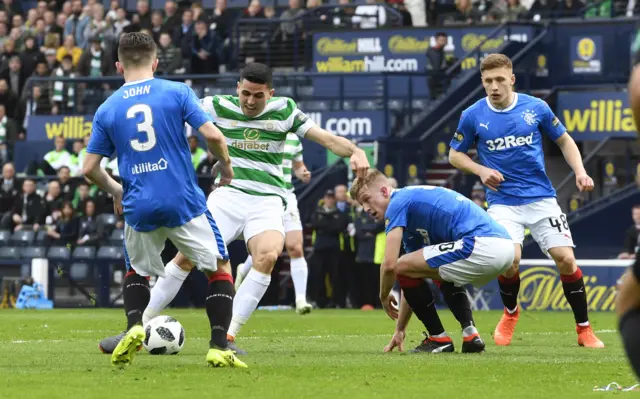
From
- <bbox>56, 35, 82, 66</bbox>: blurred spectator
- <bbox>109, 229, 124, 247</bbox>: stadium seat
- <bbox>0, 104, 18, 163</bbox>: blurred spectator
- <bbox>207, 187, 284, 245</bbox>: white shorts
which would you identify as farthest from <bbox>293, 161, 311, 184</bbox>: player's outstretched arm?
<bbox>56, 35, 82, 66</bbox>: blurred spectator

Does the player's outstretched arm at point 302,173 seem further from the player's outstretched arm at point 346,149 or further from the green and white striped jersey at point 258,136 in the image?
the player's outstretched arm at point 346,149

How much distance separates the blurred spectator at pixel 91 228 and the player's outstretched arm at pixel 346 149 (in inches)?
585

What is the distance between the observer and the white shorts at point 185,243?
30.0 ft

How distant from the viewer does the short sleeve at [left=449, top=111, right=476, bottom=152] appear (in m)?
12.5

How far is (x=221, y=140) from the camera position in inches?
348

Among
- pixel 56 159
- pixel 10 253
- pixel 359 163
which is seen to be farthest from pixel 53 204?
pixel 359 163

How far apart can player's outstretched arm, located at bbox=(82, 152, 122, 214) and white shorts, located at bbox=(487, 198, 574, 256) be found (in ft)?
13.7

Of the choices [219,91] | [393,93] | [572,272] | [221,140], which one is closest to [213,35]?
[219,91]

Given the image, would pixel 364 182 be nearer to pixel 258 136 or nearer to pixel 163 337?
pixel 258 136

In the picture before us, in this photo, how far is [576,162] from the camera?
12148mm

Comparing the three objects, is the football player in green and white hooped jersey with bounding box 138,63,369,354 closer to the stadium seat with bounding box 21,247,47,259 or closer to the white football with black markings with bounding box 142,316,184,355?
the white football with black markings with bounding box 142,316,184,355

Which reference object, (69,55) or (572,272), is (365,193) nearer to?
(572,272)

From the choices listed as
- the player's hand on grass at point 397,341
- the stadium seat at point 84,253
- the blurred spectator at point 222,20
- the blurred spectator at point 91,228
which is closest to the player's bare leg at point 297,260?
the stadium seat at point 84,253

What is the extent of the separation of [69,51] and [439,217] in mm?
21349
